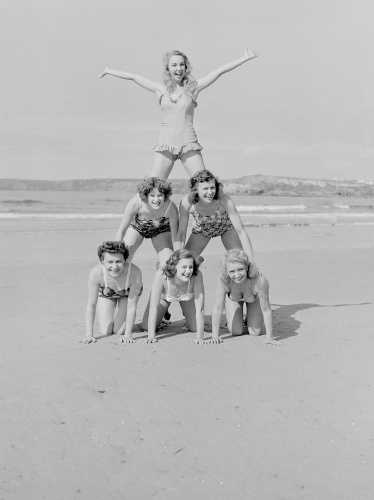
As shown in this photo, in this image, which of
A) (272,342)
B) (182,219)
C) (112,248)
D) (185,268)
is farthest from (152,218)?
(272,342)

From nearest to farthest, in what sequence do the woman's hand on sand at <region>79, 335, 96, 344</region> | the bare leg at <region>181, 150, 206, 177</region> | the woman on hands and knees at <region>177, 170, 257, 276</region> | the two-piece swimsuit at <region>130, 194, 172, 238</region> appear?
1. the woman's hand on sand at <region>79, 335, 96, 344</region>
2. the woman on hands and knees at <region>177, 170, 257, 276</region>
3. the two-piece swimsuit at <region>130, 194, 172, 238</region>
4. the bare leg at <region>181, 150, 206, 177</region>

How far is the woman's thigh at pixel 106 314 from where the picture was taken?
598 cm

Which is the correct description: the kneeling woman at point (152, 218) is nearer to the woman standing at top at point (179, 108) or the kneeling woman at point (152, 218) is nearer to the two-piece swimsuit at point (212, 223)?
the two-piece swimsuit at point (212, 223)

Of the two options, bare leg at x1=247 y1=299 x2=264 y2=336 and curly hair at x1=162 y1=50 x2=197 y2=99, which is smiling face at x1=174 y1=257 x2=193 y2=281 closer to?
bare leg at x1=247 y1=299 x2=264 y2=336

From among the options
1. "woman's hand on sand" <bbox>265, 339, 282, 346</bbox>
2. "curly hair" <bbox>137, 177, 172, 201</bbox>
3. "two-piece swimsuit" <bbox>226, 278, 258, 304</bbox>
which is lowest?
"woman's hand on sand" <bbox>265, 339, 282, 346</bbox>

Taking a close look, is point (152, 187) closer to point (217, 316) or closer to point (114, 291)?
point (114, 291)

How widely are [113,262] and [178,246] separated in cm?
75

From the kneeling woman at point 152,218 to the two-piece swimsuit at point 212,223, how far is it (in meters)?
0.27

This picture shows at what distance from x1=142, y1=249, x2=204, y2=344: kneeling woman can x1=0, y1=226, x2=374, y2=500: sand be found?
209 millimetres

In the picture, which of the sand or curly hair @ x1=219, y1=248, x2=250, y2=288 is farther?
curly hair @ x1=219, y1=248, x2=250, y2=288

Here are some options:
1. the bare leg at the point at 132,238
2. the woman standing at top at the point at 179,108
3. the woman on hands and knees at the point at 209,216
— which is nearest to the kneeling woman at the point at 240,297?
the woman on hands and knees at the point at 209,216

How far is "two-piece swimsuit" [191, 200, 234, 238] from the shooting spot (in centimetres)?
636

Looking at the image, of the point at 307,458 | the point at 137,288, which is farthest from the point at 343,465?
the point at 137,288

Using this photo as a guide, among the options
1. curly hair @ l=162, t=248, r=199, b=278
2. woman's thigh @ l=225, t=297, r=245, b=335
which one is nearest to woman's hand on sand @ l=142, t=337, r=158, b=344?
curly hair @ l=162, t=248, r=199, b=278
